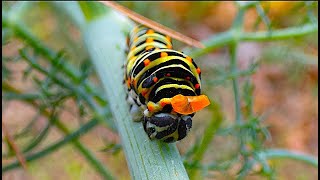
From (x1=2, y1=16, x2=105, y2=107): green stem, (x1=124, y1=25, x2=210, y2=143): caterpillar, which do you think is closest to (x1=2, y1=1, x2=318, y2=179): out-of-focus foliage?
(x1=2, y1=16, x2=105, y2=107): green stem

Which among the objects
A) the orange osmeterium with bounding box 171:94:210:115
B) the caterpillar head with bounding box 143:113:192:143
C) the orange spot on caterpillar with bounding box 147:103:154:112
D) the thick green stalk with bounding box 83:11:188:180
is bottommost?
the thick green stalk with bounding box 83:11:188:180

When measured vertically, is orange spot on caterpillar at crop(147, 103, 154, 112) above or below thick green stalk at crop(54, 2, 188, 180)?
above

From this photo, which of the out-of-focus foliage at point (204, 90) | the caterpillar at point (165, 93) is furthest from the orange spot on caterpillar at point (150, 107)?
the out-of-focus foliage at point (204, 90)

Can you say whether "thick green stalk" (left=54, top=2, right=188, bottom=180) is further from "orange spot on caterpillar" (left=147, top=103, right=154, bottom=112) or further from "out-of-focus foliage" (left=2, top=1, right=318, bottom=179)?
"out-of-focus foliage" (left=2, top=1, right=318, bottom=179)

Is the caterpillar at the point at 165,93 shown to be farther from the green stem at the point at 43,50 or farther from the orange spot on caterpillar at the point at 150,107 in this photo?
the green stem at the point at 43,50

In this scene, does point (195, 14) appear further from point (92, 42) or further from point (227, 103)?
point (92, 42)

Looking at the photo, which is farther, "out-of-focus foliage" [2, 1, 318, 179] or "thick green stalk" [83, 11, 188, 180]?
"out-of-focus foliage" [2, 1, 318, 179]

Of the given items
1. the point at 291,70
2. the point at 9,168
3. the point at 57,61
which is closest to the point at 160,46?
the point at 57,61
